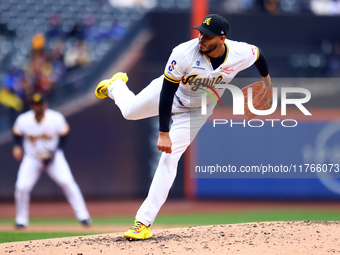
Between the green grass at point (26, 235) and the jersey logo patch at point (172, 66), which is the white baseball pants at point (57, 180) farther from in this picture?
the jersey logo patch at point (172, 66)

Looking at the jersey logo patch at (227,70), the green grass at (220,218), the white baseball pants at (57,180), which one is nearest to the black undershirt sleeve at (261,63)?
the jersey logo patch at (227,70)

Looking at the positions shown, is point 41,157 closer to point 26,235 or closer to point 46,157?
point 46,157

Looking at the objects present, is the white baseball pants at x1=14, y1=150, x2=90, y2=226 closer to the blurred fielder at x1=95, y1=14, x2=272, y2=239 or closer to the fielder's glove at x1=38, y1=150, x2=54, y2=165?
the fielder's glove at x1=38, y1=150, x2=54, y2=165

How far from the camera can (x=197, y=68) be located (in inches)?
203

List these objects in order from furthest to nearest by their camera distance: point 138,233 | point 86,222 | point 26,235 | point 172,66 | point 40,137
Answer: point 40,137, point 86,222, point 26,235, point 138,233, point 172,66

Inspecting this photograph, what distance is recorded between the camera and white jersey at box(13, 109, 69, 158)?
9570 mm

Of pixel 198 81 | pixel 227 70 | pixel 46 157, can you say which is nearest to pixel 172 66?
pixel 198 81

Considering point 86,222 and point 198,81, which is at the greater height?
point 198,81

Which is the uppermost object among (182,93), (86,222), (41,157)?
(182,93)

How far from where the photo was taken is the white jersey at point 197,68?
16.6 feet

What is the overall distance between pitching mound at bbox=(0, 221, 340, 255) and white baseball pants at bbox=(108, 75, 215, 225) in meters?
0.32

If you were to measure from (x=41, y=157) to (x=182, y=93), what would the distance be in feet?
14.9

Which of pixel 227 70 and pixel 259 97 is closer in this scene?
pixel 227 70

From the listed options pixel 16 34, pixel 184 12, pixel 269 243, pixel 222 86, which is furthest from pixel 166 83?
pixel 16 34
